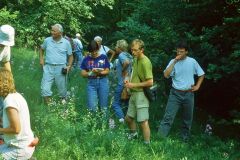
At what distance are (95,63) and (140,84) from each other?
157cm

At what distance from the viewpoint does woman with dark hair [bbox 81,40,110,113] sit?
29.0 ft

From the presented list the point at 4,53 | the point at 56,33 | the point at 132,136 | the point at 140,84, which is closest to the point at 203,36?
the point at 140,84

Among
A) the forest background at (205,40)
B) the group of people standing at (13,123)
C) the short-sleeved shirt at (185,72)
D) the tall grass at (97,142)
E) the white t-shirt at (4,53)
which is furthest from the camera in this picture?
the forest background at (205,40)

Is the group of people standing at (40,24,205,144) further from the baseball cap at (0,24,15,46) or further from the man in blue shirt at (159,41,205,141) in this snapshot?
the baseball cap at (0,24,15,46)

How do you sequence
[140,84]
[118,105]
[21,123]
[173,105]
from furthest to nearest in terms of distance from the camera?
[118,105] → [173,105] → [140,84] → [21,123]

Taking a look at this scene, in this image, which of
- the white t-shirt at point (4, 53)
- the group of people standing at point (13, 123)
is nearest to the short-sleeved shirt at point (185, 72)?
the white t-shirt at point (4, 53)

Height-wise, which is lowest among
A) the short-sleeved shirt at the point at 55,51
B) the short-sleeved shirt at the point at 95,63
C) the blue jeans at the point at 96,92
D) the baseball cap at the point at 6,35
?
the blue jeans at the point at 96,92

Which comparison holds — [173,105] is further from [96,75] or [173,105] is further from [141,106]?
[96,75]

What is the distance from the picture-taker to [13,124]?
5055mm

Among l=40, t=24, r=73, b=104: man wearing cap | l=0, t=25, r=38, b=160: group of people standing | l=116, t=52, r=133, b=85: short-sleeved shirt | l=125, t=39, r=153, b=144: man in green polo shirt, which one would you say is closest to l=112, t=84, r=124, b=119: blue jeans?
l=116, t=52, r=133, b=85: short-sleeved shirt

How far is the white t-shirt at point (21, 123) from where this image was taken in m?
5.12

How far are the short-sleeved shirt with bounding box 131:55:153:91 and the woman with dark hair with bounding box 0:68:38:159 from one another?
2.74m

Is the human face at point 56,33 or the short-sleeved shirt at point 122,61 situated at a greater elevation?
the human face at point 56,33

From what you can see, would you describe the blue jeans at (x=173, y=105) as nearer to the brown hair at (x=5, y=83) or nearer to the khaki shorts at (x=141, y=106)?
the khaki shorts at (x=141, y=106)
